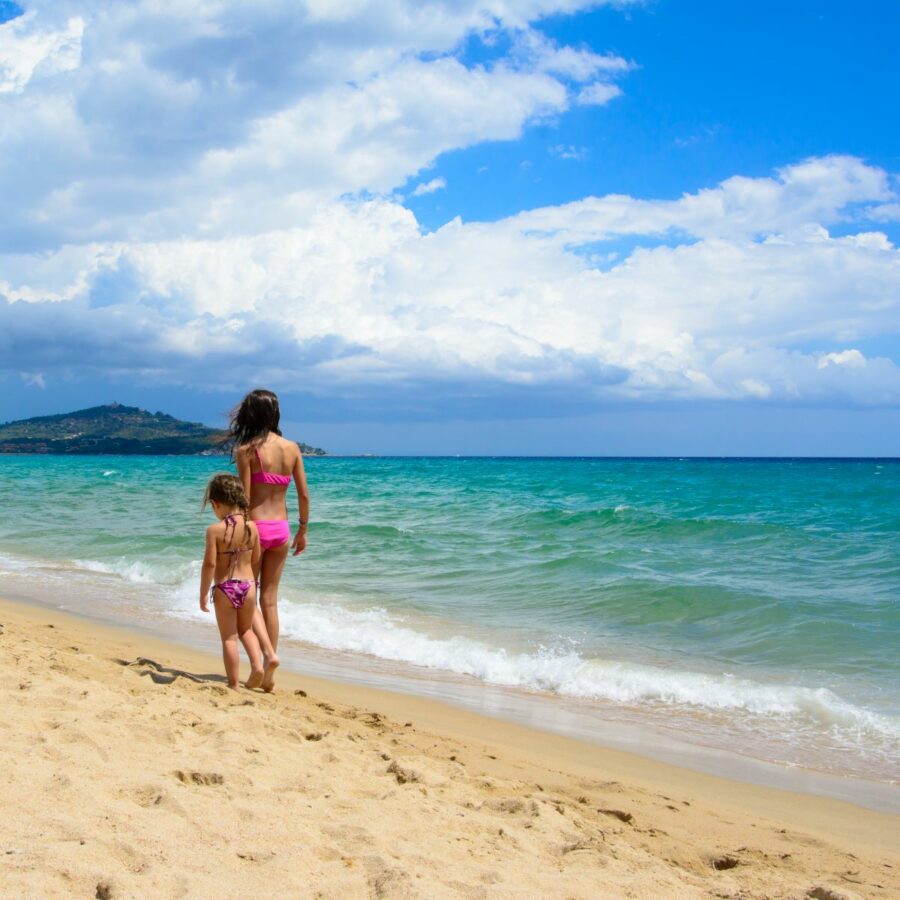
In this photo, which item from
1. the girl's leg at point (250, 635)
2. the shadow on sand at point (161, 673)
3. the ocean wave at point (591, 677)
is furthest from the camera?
the ocean wave at point (591, 677)

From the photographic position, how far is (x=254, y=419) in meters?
5.59

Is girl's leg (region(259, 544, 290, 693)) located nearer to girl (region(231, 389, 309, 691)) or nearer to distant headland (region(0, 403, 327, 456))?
girl (region(231, 389, 309, 691))

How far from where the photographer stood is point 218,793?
3.40 metres

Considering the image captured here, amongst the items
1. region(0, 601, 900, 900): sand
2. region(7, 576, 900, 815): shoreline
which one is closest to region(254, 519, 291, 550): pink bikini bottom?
region(0, 601, 900, 900): sand

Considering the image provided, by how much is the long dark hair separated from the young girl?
30 centimetres

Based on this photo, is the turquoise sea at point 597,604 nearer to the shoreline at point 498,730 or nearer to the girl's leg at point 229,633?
the shoreline at point 498,730

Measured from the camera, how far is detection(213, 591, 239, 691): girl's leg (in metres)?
5.62

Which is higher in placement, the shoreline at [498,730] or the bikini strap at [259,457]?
the bikini strap at [259,457]

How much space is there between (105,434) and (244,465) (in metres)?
116

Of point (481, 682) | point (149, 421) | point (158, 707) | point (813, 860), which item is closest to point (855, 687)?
point (481, 682)

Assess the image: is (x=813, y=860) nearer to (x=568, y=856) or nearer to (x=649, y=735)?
(x=568, y=856)

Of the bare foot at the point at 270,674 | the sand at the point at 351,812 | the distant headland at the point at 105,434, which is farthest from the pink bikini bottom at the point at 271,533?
the distant headland at the point at 105,434

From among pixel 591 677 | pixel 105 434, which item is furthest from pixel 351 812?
pixel 105 434

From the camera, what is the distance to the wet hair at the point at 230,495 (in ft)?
17.8
